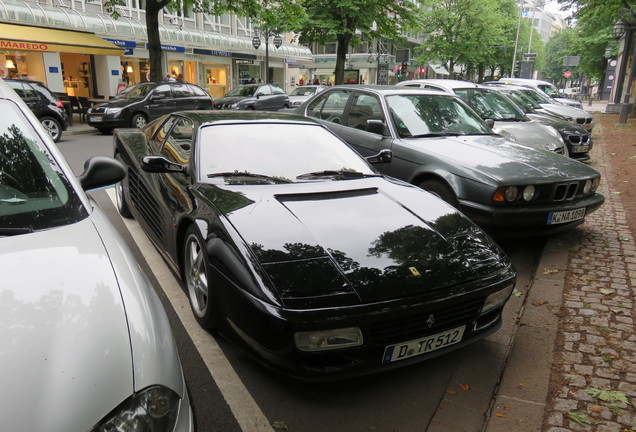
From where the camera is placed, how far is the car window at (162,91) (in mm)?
15541

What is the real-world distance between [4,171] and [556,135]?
8.44m

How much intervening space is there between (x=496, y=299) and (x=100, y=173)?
2414 millimetres

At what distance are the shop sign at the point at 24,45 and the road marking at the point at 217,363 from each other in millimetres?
18849

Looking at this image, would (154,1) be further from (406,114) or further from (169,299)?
(169,299)

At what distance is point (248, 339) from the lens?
2.52 meters

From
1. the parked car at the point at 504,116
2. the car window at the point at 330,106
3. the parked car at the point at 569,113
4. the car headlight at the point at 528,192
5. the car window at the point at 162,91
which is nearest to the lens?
the car headlight at the point at 528,192

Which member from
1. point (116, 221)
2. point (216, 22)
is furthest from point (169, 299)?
point (216, 22)

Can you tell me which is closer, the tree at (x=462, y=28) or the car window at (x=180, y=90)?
the car window at (x=180, y=90)

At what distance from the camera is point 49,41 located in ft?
63.2

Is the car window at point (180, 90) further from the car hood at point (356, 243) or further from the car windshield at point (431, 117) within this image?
the car hood at point (356, 243)

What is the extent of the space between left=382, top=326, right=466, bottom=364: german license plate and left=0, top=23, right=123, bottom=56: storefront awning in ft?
69.4

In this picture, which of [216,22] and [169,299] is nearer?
[169,299]

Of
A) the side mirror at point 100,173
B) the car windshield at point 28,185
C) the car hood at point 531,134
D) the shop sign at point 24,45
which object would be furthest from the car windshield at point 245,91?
the car windshield at point 28,185

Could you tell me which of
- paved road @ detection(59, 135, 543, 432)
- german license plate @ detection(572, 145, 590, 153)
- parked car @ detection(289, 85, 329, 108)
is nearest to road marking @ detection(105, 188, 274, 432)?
paved road @ detection(59, 135, 543, 432)
